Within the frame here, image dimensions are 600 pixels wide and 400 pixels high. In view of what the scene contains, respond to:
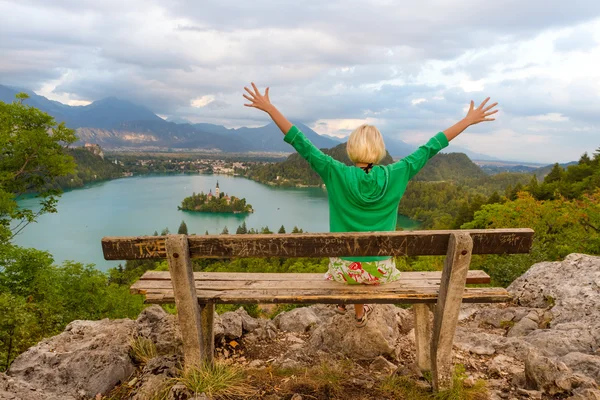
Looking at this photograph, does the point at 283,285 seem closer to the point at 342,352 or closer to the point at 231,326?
the point at 342,352

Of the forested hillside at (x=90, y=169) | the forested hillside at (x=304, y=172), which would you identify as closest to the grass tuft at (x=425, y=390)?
the forested hillside at (x=90, y=169)

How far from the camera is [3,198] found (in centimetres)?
1298

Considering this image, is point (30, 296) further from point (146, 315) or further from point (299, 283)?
point (299, 283)

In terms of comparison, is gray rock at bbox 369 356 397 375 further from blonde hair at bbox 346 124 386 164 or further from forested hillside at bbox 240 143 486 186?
forested hillside at bbox 240 143 486 186

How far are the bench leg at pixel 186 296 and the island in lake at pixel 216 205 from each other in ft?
308

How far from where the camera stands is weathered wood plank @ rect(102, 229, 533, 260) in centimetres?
235

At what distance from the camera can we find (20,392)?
2.92 meters

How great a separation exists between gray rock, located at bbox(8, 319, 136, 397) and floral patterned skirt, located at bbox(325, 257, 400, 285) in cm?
222

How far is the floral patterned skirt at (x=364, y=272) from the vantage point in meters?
3.05

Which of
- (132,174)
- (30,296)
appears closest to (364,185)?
(30,296)

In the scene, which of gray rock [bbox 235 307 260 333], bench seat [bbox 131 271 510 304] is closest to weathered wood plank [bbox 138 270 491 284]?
bench seat [bbox 131 271 510 304]

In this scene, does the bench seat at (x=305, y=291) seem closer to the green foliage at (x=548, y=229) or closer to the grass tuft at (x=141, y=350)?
the grass tuft at (x=141, y=350)

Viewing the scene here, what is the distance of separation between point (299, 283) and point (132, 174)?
181 metres

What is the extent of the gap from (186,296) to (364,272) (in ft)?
4.58
